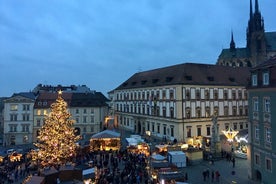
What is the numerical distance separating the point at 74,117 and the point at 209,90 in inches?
1295

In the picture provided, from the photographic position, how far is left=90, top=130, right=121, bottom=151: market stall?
36906 mm

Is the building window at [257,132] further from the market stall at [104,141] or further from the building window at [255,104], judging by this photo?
the market stall at [104,141]

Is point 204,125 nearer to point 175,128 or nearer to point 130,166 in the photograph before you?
Answer: point 175,128

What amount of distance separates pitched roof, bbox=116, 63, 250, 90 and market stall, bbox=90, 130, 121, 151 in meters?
14.6

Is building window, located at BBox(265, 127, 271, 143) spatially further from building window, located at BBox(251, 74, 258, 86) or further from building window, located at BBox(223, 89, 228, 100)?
building window, located at BBox(223, 89, 228, 100)

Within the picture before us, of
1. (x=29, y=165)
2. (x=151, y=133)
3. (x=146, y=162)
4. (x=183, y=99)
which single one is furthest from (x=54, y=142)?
(x=151, y=133)

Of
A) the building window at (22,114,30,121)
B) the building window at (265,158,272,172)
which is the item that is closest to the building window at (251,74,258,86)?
the building window at (265,158,272,172)

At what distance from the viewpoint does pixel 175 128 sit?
4372 cm

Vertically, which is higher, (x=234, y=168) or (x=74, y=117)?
(x=74, y=117)

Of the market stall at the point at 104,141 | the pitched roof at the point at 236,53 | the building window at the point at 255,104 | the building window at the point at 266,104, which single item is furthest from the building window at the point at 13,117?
the pitched roof at the point at 236,53

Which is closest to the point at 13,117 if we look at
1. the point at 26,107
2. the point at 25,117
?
the point at 25,117

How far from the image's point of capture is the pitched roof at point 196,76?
46.2m

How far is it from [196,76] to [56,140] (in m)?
28.6

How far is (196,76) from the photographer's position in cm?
4734
